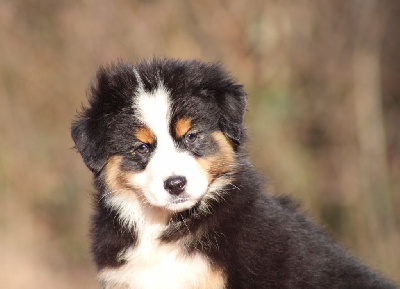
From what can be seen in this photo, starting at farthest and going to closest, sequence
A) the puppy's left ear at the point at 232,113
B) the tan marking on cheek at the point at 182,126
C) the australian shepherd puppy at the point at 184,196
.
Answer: the puppy's left ear at the point at 232,113 → the tan marking on cheek at the point at 182,126 → the australian shepherd puppy at the point at 184,196

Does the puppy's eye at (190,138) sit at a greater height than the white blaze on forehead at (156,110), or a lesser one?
lesser

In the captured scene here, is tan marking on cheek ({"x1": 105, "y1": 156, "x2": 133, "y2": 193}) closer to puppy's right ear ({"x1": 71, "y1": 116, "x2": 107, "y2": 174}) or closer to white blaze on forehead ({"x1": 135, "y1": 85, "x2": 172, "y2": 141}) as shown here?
puppy's right ear ({"x1": 71, "y1": 116, "x2": 107, "y2": 174})

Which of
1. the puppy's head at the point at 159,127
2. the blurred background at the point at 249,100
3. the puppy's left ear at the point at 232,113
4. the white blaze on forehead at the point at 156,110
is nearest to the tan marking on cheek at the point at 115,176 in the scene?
the puppy's head at the point at 159,127

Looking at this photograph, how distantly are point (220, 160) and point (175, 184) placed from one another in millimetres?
491

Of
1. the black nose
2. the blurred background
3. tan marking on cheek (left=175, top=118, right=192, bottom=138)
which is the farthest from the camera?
the blurred background

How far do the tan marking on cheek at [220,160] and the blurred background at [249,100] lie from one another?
16.6ft

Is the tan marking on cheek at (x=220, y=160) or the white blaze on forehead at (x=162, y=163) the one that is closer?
the white blaze on forehead at (x=162, y=163)

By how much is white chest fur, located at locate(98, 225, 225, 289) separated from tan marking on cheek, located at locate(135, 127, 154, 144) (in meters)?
0.68

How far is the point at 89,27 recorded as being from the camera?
446 inches

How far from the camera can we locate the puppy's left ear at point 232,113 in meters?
5.06

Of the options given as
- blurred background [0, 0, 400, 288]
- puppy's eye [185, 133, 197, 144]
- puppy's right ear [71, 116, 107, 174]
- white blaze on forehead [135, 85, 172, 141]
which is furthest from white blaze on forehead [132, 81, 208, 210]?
blurred background [0, 0, 400, 288]

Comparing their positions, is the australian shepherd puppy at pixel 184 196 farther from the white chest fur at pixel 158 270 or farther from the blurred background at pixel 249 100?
the blurred background at pixel 249 100

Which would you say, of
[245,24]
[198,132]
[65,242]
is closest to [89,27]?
[245,24]

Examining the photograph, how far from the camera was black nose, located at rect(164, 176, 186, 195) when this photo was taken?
4.72 metres
